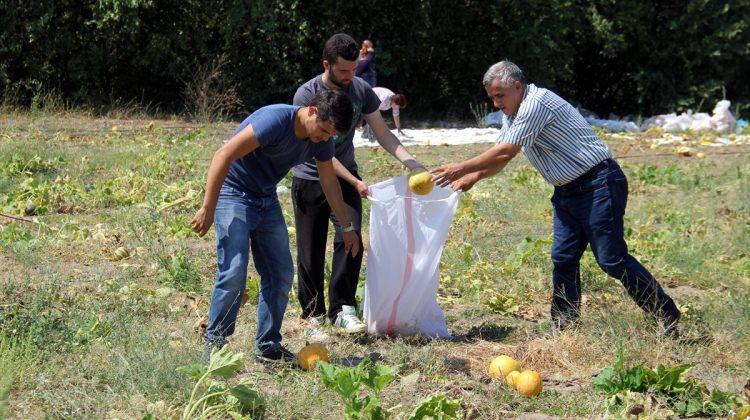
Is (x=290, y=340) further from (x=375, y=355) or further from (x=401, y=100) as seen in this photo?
(x=401, y=100)

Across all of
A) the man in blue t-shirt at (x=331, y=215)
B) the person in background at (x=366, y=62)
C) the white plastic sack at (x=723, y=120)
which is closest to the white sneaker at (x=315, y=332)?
the man in blue t-shirt at (x=331, y=215)

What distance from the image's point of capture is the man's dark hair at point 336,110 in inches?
163

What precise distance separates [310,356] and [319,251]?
1.08 metres

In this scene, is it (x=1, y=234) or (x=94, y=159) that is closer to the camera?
(x=1, y=234)

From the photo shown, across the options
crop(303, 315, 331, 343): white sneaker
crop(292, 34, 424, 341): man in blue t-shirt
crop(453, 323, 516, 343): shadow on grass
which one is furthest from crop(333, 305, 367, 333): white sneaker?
crop(453, 323, 516, 343): shadow on grass

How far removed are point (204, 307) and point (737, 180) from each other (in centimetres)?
685

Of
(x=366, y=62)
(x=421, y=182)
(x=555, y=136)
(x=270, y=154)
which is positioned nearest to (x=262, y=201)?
(x=270, y=154)

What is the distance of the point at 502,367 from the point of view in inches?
177

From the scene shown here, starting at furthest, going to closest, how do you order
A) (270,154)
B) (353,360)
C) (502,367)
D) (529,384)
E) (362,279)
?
1. (362,279)
2. (353,360)
3. (502,367)
4. (270,154)
5. (529,384)

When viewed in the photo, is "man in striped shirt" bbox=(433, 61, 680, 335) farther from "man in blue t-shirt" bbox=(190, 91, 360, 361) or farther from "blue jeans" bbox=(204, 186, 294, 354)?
"blue jeans" bbox=(204, 186, 294, 354)

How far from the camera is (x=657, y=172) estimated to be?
10555 mm

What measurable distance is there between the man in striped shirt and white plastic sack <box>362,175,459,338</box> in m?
0.27

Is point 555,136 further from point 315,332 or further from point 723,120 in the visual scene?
point 723,120

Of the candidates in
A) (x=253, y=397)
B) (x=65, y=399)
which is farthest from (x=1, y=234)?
(x=253, y=397)
